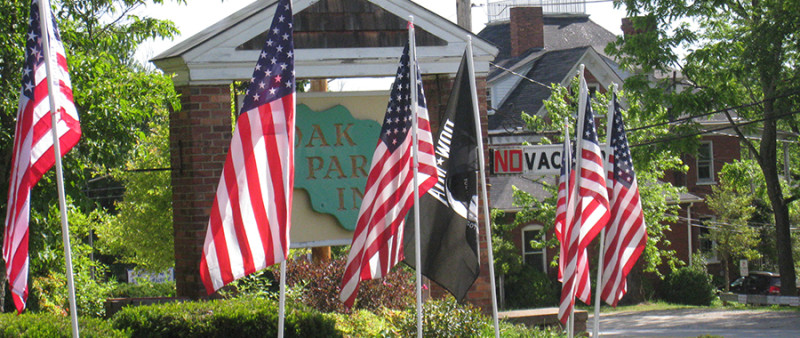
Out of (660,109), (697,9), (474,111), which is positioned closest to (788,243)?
(660,109)

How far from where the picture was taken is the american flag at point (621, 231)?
1005cm

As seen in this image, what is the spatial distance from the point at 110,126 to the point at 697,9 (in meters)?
19.3

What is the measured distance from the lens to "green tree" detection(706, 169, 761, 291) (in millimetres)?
38000

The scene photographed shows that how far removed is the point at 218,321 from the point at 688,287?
96.9 ft

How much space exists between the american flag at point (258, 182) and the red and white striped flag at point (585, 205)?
3361 mm

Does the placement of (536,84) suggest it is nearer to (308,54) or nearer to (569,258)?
(308,54)

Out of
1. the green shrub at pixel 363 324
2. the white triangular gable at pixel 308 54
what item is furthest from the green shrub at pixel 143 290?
the green shrub at pixel 363 324

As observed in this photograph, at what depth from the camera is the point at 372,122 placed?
12.2 meters

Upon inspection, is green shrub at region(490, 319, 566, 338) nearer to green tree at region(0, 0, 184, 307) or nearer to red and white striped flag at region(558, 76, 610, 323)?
red and white striped flag at region(558, 76, 610, 323)

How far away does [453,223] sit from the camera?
8.84m

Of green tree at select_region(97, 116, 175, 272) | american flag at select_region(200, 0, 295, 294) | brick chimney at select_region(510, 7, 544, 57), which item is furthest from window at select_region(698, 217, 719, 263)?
american flag at select_region(200, 0, 295, 294)

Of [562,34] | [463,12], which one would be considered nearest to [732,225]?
[562,34]

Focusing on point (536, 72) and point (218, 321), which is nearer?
point (218, 321)

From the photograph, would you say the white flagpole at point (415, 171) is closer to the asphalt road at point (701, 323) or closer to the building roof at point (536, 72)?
the asphalt road at point (701, 323)
